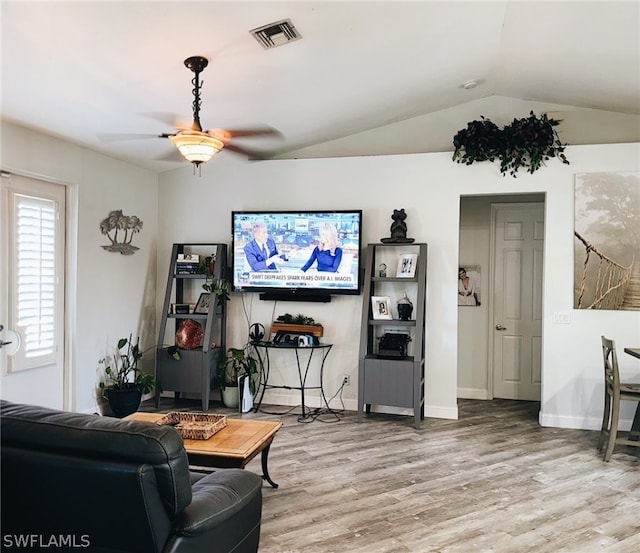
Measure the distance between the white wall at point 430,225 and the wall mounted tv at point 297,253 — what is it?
247 millimetres

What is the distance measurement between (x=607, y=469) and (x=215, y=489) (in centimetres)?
313

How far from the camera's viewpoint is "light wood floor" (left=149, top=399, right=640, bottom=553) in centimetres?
267

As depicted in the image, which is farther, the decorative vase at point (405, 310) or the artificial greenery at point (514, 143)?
the decorative vase at point (405, 310)

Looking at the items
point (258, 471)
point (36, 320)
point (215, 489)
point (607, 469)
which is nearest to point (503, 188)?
point (607, 469)

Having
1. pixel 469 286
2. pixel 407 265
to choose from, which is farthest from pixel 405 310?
pixel 469 286

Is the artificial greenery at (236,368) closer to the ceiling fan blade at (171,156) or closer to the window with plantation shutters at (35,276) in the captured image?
the window with plantation shutters at (35,276)

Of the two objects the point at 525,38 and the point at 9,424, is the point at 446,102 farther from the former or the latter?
the point at 9,424

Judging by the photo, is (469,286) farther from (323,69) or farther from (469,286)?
(323,69)

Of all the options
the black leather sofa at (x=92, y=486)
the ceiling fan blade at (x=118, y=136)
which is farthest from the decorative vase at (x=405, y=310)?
the black leather sofa at (x=92, y=486)

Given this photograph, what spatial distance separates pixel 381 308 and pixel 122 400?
8.84ft

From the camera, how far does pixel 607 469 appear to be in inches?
145

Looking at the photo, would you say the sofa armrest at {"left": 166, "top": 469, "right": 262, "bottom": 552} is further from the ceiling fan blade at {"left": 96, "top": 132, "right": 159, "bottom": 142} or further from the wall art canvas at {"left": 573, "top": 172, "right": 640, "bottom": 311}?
the wall art canvas at {"left": 573, "top": 172, "right": 640, "bottom": 311}

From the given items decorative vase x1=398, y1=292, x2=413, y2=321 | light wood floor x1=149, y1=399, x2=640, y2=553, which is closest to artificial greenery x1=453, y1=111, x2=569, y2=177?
decorative vase x1=398, y1=292, x2=413, y2=321

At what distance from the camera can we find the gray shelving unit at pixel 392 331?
15.4ft
